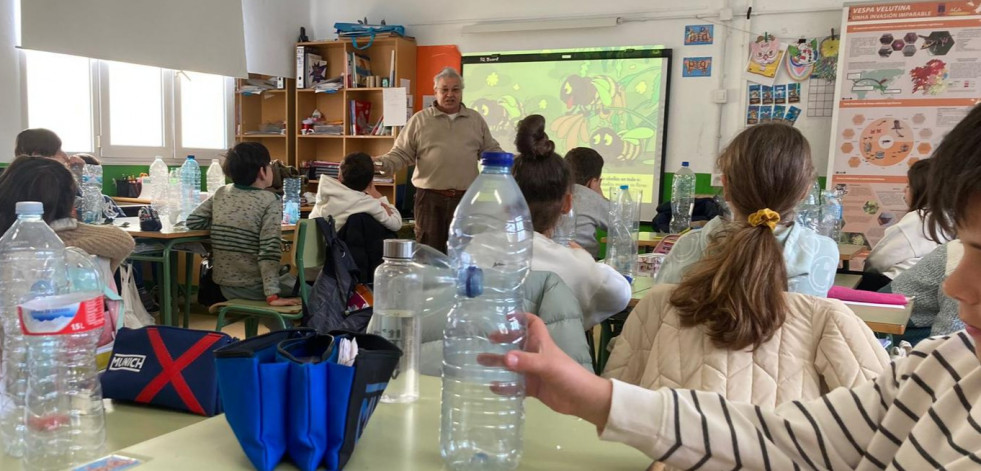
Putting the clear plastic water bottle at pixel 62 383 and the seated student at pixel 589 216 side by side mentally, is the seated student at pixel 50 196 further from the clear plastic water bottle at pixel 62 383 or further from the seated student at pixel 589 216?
the seated student at pixel 589 216

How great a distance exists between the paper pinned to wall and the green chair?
10.7 ft

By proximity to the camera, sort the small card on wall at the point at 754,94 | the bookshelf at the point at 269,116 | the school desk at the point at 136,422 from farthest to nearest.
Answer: the bookshelf at the point at 269,116
the small card on wall at the point at 754,94
the school desk at the point at 136,422

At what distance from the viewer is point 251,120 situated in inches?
285

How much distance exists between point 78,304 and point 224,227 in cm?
264

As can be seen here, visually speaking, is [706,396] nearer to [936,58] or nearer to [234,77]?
[936,58]

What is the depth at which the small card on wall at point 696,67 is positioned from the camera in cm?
574

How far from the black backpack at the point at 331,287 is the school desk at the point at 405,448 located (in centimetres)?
138

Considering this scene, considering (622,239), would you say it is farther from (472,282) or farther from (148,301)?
(148,301)

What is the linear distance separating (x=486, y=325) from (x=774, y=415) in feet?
1.64

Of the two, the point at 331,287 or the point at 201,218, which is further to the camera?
the point at 201,218

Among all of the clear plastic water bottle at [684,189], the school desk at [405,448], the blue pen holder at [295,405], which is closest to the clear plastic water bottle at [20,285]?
the school desk at [405,448]

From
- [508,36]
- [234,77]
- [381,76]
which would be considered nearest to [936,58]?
[508,36]

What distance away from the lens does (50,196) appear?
2070 mm

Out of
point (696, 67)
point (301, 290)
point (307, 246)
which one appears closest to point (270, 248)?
point (301, 290)
